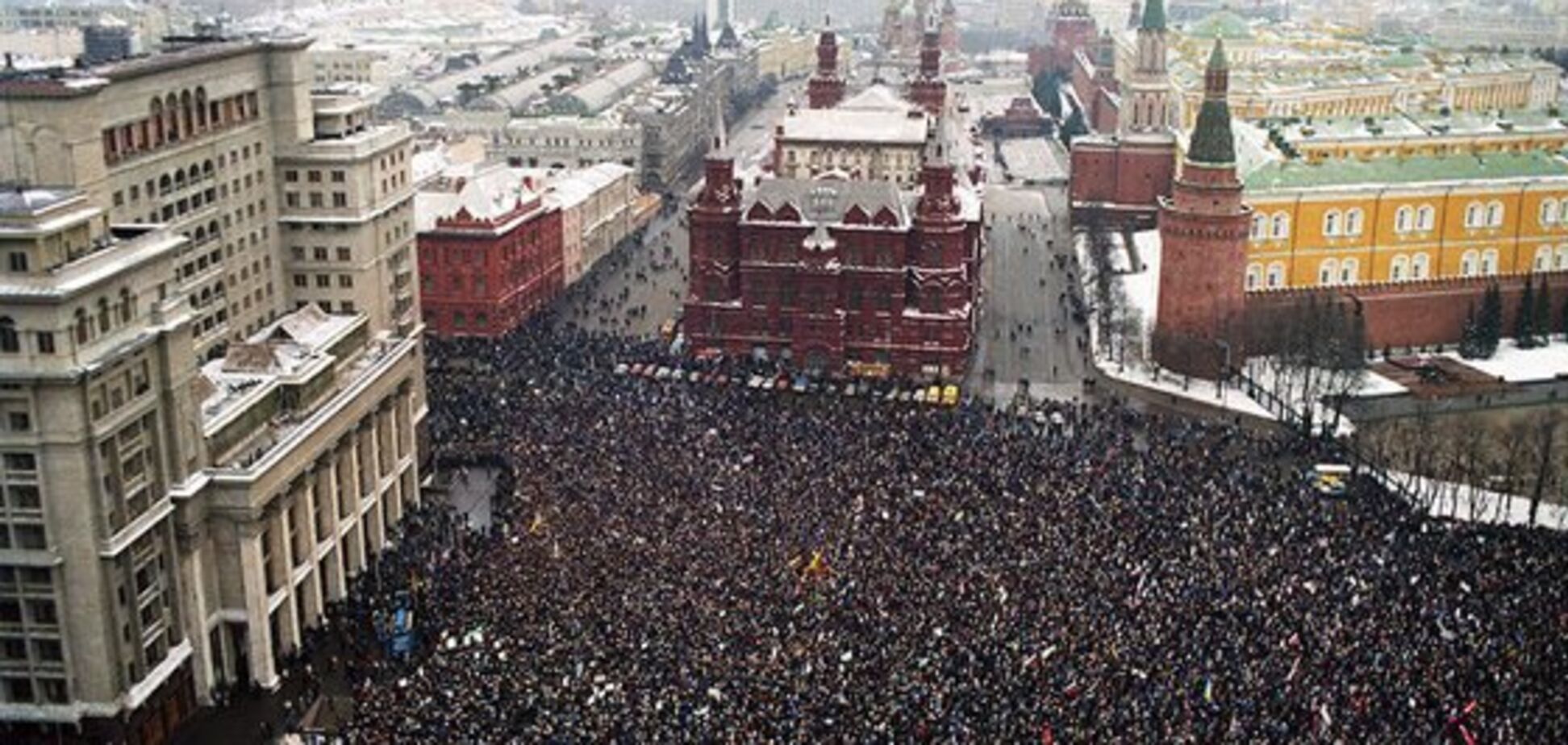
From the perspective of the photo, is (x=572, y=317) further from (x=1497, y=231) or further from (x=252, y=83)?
(x=1497, y=231)

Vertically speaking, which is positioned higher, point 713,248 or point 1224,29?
point 1224,29

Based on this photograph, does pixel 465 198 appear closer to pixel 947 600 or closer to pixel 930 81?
pixel 947 600

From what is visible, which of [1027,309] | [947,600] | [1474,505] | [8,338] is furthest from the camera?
[1027,309]

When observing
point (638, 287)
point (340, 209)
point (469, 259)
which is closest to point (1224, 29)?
point (638, 287)

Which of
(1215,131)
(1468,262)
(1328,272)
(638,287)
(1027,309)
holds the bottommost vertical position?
(1027,309)

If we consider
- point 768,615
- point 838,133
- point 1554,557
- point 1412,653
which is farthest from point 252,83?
point 838,133

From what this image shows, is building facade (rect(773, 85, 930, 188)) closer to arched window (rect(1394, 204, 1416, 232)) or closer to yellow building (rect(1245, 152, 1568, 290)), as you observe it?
yellow building (rect(1245, 152, 1568, 290))
